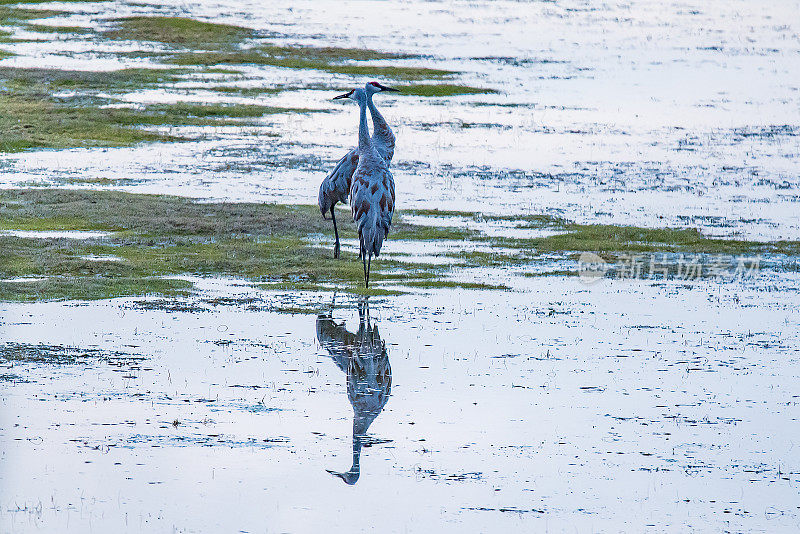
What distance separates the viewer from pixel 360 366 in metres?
15.3

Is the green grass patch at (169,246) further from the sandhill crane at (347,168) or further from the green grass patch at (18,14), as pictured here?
the green grass patch at (18,14)

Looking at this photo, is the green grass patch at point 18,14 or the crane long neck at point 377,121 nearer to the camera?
the crane long neck at point 377,121

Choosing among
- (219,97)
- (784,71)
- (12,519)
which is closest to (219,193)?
(219,97)

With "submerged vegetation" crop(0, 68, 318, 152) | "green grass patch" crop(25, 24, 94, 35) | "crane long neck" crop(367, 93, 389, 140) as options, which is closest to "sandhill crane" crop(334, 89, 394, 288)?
"crane long neck" crop(367, 93, 389, 140)

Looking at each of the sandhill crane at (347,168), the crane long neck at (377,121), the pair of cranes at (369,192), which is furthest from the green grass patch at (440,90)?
the pair of cranes at (369,192)

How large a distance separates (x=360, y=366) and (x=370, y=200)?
193 inches

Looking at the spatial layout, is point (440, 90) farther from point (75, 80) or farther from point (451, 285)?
point (451, 285)

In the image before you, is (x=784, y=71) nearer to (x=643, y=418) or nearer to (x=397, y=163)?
(x=397, y=163)

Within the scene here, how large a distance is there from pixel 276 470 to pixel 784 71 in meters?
40.9

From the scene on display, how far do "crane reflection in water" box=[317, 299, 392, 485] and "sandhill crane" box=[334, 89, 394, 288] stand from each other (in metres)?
1.37

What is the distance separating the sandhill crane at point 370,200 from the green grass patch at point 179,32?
1344 inches

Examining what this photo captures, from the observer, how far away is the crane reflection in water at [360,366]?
12845 mm

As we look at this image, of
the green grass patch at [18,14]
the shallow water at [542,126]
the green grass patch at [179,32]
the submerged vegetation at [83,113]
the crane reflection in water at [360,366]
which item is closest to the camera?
the crane reflection in water at [360,366]

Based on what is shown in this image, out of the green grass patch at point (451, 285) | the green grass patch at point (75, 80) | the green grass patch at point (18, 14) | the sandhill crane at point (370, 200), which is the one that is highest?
the sandhill crane at point (370, 200)
